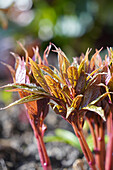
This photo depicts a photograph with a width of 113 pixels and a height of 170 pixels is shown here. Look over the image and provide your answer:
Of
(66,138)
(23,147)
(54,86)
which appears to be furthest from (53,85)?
(23,147)

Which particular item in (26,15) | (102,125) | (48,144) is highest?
(26,15)

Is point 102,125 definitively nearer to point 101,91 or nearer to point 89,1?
point 101,91

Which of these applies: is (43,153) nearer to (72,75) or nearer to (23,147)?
(72,75)

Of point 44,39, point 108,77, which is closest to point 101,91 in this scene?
point 108,77

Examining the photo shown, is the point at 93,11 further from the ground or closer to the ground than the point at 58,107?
further from the ground

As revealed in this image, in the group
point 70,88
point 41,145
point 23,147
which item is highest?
point 70,88

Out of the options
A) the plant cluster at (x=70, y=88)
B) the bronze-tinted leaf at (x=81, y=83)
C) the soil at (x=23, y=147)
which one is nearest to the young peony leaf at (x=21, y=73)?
the plant cluster at (x=70, y=88)

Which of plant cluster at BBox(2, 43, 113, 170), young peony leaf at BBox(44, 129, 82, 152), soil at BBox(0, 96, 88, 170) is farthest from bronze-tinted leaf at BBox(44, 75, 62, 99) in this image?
young peony leaf at BBox(44, 129, 82, 152)

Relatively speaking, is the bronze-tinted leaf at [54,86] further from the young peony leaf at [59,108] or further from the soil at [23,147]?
the soil at [23,147]

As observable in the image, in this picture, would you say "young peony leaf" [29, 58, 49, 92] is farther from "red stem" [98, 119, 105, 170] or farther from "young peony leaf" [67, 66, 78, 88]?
"red stem" [98, 119, 105, 170]
